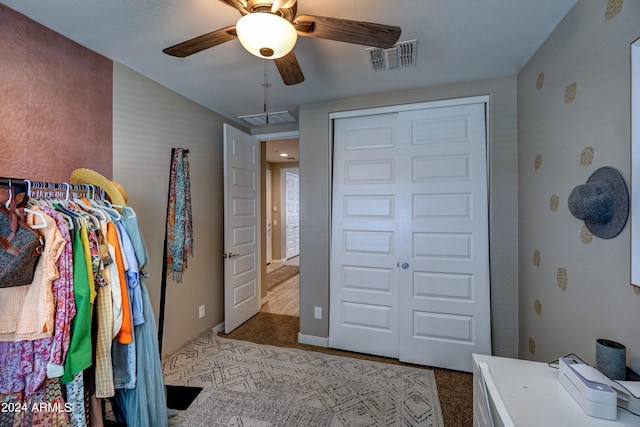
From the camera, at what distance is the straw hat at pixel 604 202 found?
1086mm

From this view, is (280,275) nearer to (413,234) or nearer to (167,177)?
(167,177)

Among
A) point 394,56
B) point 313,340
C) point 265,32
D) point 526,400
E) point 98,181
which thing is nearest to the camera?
point 526,400

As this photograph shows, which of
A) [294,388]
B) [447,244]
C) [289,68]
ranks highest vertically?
[289,68]

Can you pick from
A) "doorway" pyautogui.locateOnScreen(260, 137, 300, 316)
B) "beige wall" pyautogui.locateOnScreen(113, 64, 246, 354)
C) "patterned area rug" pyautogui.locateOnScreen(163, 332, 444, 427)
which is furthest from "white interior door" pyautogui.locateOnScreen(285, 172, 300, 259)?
"patterned area rug" pyautogui.locateOnScreen(163, 332, 444, 427)

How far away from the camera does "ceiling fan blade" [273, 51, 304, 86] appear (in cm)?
139

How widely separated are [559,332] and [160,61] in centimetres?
314

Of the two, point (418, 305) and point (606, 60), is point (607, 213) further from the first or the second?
point (418, 305)

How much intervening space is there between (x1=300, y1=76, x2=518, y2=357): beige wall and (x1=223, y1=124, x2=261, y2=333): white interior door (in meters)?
0.78

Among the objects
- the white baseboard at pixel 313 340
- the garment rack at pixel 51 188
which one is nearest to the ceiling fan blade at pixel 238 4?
the garment rack at pixel 51 188

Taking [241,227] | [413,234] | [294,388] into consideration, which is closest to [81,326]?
[294,388]

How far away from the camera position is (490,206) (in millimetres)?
2270

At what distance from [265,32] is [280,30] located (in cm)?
6

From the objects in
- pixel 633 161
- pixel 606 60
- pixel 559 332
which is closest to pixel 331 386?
pixel 559 332

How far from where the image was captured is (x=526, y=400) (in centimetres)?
96
